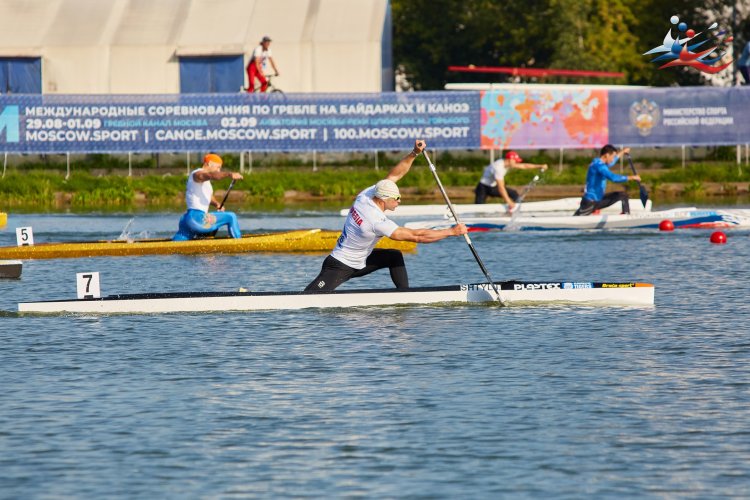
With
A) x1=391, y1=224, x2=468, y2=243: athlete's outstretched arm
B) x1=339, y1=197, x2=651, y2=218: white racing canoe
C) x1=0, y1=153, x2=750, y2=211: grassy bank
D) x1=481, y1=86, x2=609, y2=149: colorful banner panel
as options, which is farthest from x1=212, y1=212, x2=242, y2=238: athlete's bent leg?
x1=481, y1=86, x2=609, y2=149: colorful banner panel

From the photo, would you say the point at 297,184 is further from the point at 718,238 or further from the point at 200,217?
the point at 718,238

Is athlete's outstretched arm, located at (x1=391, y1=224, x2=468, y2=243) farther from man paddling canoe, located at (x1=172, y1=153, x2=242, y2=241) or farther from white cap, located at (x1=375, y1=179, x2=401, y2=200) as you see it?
man paddling canoe, located at (x1=172, y1=153, x2=242, y2=241)

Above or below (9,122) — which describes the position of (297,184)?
below

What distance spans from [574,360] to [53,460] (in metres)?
5.63

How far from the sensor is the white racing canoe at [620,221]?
1184 inches

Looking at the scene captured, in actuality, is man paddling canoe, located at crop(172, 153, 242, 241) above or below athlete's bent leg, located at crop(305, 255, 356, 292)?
above

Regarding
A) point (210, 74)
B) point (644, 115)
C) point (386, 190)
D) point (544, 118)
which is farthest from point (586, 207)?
point (210, 74)

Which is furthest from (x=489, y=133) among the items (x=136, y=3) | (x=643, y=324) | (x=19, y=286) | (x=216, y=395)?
(x=216, y=395)

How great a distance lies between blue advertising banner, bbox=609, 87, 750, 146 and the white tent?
35.9 ft

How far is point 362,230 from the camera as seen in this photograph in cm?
1762

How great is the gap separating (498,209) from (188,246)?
10455 millimetres

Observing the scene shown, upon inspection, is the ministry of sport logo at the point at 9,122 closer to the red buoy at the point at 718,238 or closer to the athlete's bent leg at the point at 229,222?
the athlete's bent leg at the point at 229,222

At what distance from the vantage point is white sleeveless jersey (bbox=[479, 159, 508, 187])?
33.4 meters

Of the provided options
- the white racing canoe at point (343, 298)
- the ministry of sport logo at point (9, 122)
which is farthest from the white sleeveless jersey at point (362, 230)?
the ministry of sport logo at point (9, 122)
